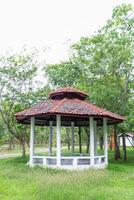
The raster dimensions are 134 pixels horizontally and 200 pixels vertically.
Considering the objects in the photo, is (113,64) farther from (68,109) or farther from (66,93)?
(68,109)

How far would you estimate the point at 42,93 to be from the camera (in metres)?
33.1

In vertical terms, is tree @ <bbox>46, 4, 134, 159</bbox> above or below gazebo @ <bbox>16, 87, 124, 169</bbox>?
above

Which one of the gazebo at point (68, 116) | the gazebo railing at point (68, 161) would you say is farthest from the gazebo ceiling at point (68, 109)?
the gazebo railing at point (68, 161)

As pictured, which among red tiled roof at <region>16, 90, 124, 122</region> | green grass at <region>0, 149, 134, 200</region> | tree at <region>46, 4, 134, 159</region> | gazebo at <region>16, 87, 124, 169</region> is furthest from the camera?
tree at <region>46, 4, 134, 159</region>

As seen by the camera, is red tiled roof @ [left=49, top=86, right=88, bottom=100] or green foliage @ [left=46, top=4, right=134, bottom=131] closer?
red tiled roof @ [left=49, top=86, right=88, bottom=100]

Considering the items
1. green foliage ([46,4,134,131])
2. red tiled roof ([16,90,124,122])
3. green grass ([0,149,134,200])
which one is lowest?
green grass ([0,149,134,200])

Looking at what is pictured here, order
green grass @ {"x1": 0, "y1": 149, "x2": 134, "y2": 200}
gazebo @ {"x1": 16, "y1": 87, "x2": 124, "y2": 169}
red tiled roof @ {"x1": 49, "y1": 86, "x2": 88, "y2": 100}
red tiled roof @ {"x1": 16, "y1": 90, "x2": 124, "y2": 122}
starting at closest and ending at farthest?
green grass @ {"x1": 0, "y1": 149, "x2": 134, "y2": 200}, red tiled roof @ {"x1": 16, "y1": 90, "x2": 124, "y2": 122}, gazebo @ {"x1": 16, "y1": 87, "x2": 124, "y2": 169}, red tiled roof @ {"x1": 49, "y1": 86, "x2": 88, "y2": 100}

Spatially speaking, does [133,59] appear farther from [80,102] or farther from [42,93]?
[42,93]

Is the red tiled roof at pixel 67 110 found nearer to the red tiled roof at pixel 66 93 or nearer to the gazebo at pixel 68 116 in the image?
the gazebo at pixel 68 116

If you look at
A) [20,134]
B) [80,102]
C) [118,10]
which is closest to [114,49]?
[118,10]

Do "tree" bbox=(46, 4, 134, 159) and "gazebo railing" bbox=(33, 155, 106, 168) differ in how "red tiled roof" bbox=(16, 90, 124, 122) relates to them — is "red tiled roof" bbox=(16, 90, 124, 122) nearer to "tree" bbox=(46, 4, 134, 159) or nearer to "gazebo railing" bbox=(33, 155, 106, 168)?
"gazebo railing" bbox=(33, 155, 106, 168)

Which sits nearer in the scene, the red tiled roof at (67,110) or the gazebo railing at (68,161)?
the red tiled roof at (67,110)

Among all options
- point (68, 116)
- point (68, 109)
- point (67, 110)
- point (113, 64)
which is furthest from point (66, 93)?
point (113, 64)

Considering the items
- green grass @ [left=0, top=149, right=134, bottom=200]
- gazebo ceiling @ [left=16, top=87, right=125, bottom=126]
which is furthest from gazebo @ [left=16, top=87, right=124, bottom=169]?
green grass @ [left=0, top=149, right=134, bottom=200]
